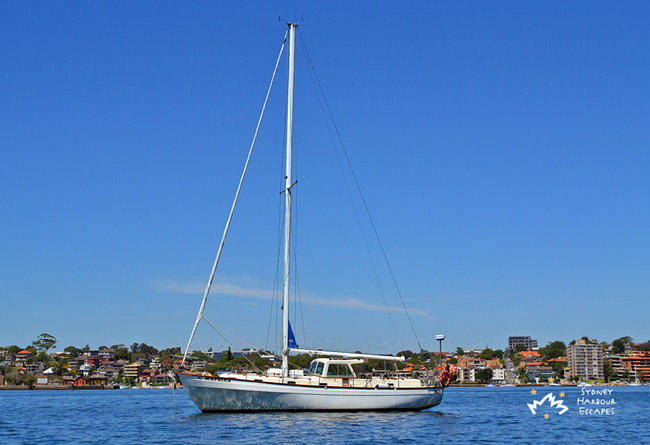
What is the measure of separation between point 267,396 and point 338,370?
17.4ft

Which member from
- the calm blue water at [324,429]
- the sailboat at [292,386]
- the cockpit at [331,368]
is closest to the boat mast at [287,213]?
the sailboat at [292,386]

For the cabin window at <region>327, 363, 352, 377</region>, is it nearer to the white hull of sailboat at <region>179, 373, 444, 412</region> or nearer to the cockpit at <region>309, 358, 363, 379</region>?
the cockpit at <region>309, 358, 363, 379</region>

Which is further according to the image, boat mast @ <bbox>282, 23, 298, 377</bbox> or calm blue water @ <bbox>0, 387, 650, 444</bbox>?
boat mast @ <bbox>282, 23, 298, 377</bbox>

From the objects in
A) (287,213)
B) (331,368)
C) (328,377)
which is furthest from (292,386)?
(287,213)

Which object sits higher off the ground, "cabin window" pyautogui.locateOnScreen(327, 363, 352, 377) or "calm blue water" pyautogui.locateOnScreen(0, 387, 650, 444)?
"cabin window" pyautogui.locateOnScreen(327, 363, 352, 377)

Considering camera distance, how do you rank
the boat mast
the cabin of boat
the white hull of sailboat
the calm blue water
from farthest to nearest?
the boat mast < the cabin of boat < the white hull of sailboat < the calm blue water

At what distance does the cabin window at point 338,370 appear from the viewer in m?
44.5

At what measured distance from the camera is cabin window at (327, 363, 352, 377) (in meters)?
44.5

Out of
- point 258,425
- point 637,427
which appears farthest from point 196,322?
point 637,427

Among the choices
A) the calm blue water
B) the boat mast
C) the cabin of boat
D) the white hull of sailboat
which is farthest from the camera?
the boat mast

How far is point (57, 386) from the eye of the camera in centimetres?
19812

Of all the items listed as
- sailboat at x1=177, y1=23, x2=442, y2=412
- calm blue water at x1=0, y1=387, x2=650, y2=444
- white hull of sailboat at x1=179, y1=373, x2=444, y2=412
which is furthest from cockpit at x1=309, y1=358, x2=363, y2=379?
calm blue water at x1=0, y1=387, x2=650, y2=444

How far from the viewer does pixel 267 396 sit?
137 ft

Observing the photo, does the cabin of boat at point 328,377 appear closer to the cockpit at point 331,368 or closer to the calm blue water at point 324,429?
the cockpit at point 331,368
